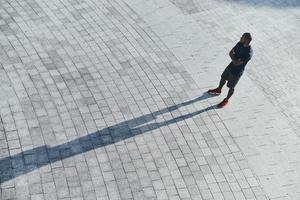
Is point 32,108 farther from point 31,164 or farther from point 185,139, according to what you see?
point 185,139

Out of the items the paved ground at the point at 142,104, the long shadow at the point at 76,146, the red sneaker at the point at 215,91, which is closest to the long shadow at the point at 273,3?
the paved ground at the point at 142,104

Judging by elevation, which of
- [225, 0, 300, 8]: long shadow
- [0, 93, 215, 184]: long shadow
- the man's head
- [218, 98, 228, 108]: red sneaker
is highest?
the man's head

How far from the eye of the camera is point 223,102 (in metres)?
8.98

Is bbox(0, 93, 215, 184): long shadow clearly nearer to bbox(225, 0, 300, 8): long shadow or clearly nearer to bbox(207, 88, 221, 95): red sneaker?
bbox(207, 88, 221, 95): red sneaker

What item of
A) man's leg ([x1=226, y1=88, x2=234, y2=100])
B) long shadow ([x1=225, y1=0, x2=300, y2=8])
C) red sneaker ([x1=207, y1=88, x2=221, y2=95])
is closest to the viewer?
man's leg ([x1=226, y1=88, x2=234, y2=100])

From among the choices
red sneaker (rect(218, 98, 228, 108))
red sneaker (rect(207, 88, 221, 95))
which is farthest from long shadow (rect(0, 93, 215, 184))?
red sneaker (rect(207, 88, 221, 95))

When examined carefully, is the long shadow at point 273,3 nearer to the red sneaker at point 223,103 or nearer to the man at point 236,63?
the man at point 236,63

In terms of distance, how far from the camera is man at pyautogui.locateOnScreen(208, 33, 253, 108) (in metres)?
8.18

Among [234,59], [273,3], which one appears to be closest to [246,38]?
[234,59]

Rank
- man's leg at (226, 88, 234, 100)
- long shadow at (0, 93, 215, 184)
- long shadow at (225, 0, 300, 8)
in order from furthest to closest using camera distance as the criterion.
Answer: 1. long shadow at (225, 0, 300, 8)
2. man's leg at (226, 88, 234, 100)
3. long shadow at (0, 93, 215, 184)

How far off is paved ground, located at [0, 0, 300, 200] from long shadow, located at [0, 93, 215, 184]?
0.8 inches

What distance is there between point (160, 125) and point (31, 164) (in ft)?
8.46

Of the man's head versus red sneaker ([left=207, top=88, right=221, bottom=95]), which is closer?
the man's head

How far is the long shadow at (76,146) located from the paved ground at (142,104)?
2 cm
